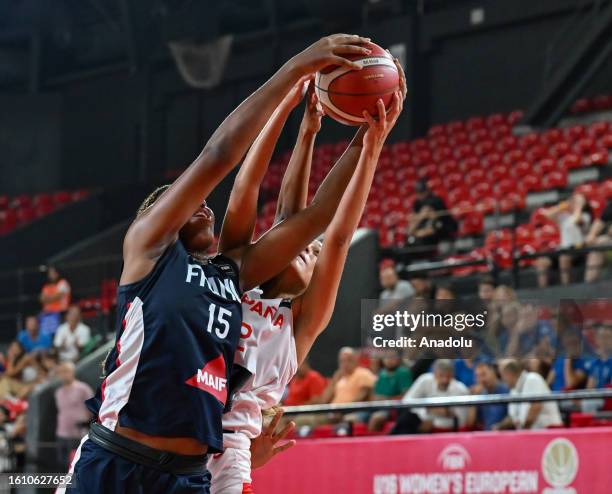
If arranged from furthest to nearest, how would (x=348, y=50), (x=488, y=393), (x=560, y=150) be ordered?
(x=560, y=150)
(x=488, y=393)
(x=348, y=50)

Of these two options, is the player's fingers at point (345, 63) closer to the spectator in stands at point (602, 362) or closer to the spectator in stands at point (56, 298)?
the spectator in stands at point (602, 362)

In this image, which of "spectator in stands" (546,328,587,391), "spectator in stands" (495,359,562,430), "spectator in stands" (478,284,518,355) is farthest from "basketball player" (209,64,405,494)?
"spectator in stands" (478,284,518,355)

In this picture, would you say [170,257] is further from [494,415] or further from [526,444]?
[494,415]

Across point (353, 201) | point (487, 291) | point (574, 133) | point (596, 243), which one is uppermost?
point (574, 133)

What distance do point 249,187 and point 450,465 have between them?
4166 mm

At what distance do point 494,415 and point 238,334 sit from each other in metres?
5.23

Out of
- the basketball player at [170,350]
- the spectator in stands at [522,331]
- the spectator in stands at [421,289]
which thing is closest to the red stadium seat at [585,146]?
the spectator in stands at [421,289]

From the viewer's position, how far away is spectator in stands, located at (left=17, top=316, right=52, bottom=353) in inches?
570

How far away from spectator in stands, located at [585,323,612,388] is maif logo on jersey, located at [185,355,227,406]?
5.25 meters

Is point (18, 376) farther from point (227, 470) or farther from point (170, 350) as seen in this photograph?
point (170, 350)

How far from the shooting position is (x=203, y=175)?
3047 mm

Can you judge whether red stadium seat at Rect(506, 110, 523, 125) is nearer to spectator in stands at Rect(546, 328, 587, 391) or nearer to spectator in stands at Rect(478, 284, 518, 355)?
spectator in stands at Rect(478, 284, 518, 355)

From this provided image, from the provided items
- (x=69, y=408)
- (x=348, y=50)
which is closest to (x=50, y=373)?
(x=69, y=408)

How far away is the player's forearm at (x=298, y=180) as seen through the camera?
149 inches
